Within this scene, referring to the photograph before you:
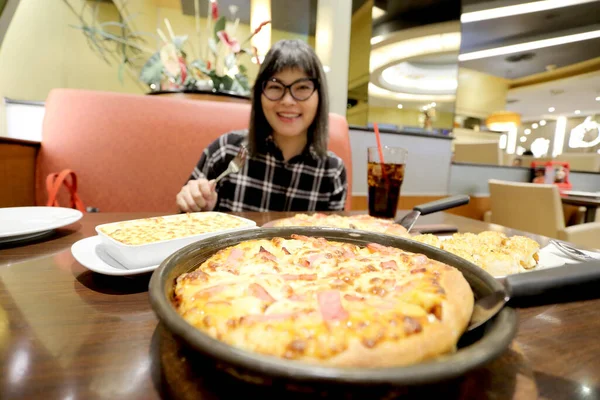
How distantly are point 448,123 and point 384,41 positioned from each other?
5.03 feet

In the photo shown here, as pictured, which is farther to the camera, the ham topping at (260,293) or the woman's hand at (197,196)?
the woman's hand at (197,196)

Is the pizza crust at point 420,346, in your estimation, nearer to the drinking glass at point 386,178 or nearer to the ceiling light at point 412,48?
the drinking glass at point 386,178

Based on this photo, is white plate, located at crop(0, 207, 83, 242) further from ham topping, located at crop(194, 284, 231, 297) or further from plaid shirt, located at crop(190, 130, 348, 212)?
plaid shirt, located at crop(190, 130, 348, 212)

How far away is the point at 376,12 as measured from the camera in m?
4.20

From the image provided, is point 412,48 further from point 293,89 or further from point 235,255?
point 235,255

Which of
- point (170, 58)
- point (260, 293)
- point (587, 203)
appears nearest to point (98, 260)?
point (260, 293)

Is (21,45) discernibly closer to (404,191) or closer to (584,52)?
(404,191)

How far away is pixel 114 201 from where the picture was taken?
198 cm

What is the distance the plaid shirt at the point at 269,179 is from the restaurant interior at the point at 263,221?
0.01 meters

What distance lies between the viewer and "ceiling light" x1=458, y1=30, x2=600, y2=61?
6.12 meters

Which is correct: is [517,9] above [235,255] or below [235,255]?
above

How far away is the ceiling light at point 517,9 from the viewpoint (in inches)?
195

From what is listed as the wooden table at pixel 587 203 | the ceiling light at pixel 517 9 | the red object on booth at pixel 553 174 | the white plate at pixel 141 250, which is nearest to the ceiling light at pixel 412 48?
the ceiling light at pixel 517 9

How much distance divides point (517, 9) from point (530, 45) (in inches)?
79.7
